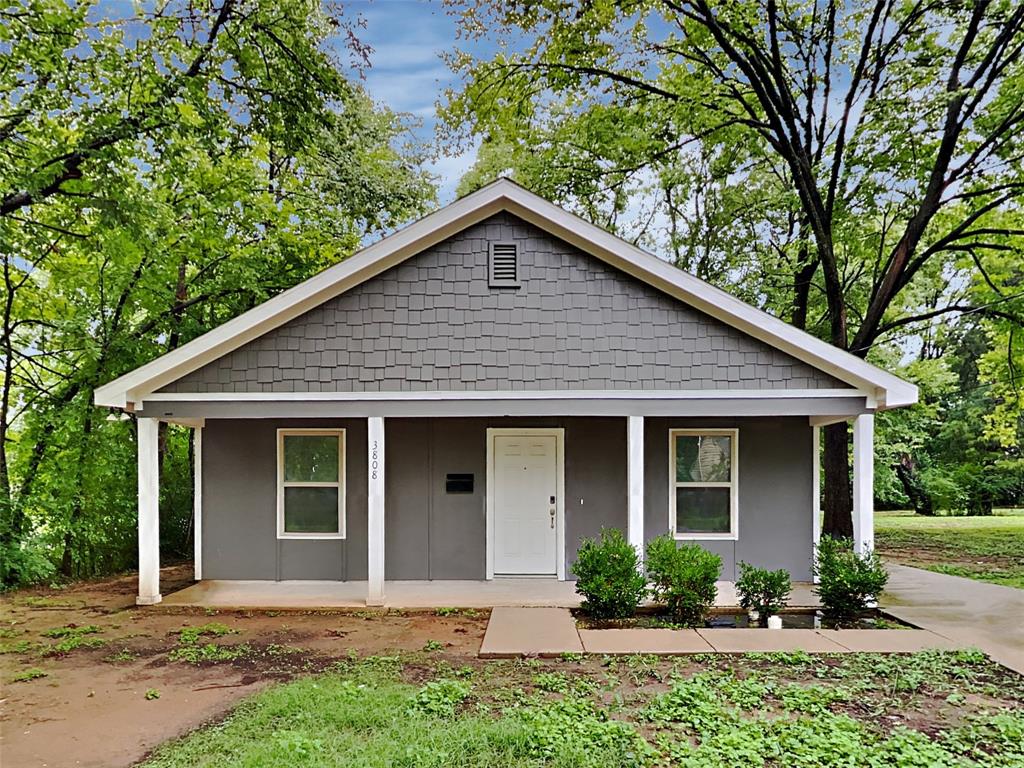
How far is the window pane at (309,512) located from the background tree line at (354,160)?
360cm

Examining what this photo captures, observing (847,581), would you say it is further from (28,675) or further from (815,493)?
(28,675)

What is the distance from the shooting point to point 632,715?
480 centimetres

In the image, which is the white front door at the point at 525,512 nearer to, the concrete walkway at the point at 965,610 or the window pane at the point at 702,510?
the window pane at the point at 702,510

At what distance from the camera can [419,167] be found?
69.5 ft

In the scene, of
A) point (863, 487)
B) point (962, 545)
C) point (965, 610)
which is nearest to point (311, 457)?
point (863, 487)

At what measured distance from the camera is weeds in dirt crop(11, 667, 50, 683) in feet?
19.0

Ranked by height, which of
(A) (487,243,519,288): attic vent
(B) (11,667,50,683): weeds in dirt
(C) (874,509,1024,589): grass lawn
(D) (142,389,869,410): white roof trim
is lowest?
(C) (874,509,1024,589): grass lawn

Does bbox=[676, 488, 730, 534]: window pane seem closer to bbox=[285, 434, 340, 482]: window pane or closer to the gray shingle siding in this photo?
the gray shingle siding

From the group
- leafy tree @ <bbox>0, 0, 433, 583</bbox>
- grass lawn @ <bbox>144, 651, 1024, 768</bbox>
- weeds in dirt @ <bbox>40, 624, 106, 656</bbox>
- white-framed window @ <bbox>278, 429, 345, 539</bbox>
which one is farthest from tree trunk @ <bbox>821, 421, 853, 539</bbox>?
weeds in dirt @ <bbox>40, 624, 106, 656</bbox>

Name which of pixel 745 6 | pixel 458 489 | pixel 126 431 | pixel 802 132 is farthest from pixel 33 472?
pixel 802 132

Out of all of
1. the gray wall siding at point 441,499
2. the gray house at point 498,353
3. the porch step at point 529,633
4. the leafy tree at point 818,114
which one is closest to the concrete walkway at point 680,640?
the porch step at point 529,633

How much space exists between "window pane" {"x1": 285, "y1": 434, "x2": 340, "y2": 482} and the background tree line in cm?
351

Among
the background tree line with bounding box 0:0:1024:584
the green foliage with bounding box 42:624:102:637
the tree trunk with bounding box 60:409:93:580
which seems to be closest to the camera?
the green foliage with bounding box 42:624:102:637

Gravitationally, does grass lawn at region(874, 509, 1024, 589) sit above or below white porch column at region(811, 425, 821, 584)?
below
